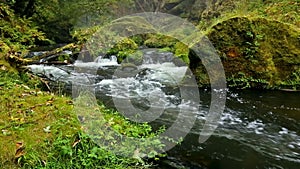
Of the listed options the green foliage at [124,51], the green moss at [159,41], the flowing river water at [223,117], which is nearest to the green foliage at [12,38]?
the flowing river water at [223,117]

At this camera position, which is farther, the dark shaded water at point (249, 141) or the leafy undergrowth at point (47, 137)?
the dark shaded water at point (249, 141)

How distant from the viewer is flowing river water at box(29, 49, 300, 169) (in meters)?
4.29

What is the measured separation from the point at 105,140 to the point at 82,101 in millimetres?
1258

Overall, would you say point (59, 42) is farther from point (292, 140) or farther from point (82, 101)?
point (292, 140)

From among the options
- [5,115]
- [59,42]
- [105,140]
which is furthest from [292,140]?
[59,42]

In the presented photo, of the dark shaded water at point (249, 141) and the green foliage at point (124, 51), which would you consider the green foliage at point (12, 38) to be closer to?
the dark shaded water at point (249, 141)

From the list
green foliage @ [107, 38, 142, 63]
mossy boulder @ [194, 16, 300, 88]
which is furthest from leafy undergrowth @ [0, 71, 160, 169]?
green foliage @ [107, 38, 142, 63]

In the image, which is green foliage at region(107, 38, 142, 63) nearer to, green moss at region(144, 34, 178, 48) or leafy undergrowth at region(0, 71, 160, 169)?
green moss at region(144, 34, 178, 48)

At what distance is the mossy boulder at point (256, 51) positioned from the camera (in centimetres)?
905

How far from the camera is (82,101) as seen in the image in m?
4.76

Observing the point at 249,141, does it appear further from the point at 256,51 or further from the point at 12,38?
the point at 12,38

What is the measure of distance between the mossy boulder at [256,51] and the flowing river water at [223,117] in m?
0.63

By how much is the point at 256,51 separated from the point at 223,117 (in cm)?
378

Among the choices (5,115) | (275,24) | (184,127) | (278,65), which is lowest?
(184,127)
